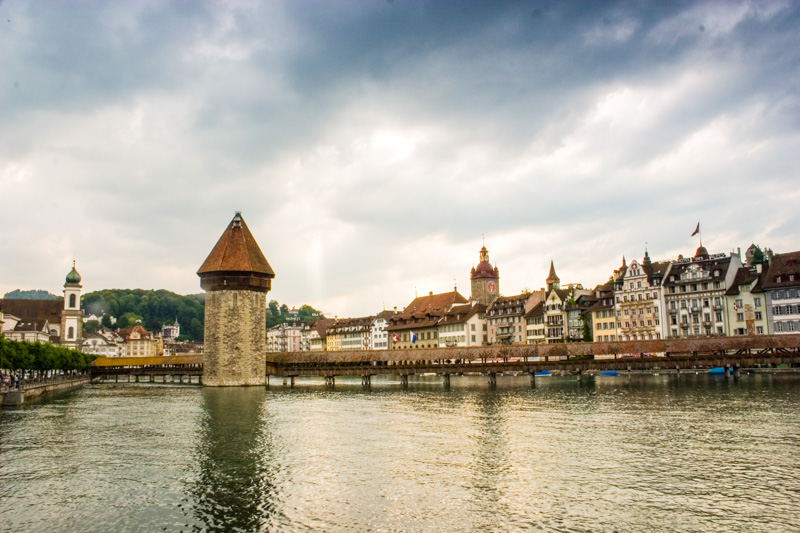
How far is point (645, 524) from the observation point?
10820mm

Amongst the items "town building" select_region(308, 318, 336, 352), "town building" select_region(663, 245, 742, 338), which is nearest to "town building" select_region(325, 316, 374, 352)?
"town building" select_region(308, 318, 336, 352)

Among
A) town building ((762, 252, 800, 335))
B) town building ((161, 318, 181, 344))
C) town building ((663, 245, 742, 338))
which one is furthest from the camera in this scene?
town building ((161, 318, 181, 344))

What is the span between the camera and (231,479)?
48.3 feet

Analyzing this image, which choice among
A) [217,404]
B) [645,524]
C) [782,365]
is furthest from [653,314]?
[645,524]

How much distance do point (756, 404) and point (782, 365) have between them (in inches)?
1164

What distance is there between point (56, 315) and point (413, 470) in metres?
82.9

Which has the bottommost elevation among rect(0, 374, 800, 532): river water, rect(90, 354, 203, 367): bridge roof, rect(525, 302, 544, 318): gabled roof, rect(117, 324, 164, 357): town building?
rect(0, 374, 800, 532): river water

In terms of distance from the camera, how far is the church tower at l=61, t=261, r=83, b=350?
84750mm

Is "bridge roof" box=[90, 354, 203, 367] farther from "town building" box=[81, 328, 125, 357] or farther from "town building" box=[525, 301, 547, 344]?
"town building" box=[81, 328, 125, 357]

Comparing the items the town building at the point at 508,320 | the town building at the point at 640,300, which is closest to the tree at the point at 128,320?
the town building at the point at 508,320

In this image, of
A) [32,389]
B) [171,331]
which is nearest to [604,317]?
[32,389]

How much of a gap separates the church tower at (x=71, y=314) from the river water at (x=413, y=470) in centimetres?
6247

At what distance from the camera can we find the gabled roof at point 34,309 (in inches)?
3292

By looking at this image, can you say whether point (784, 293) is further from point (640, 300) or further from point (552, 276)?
point (552, 276)
